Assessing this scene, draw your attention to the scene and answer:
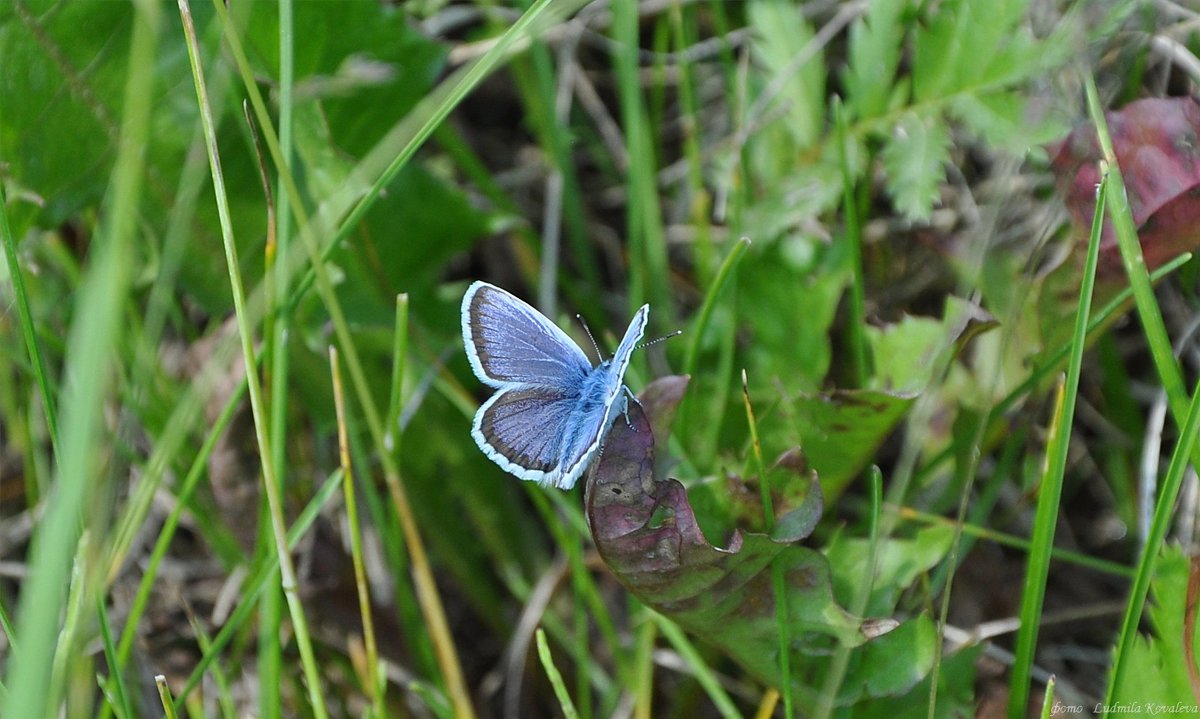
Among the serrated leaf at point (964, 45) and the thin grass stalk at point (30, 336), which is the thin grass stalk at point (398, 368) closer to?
the thin grass stalk at point (30, 336)

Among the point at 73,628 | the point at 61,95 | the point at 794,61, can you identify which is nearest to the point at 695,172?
the point at 794,61

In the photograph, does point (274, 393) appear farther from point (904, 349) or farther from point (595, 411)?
point (904, 349)

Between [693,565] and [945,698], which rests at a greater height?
[693,565]

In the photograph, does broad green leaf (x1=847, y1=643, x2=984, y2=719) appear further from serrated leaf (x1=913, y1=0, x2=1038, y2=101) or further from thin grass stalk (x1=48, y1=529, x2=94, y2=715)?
thin grass stalk (x1=48, y1=529, x2=94, y2=715)

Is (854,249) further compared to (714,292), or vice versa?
(854,249)

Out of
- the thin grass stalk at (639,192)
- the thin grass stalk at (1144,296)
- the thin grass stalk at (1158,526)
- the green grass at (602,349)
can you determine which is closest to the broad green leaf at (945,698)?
the green grass at (602,349)
